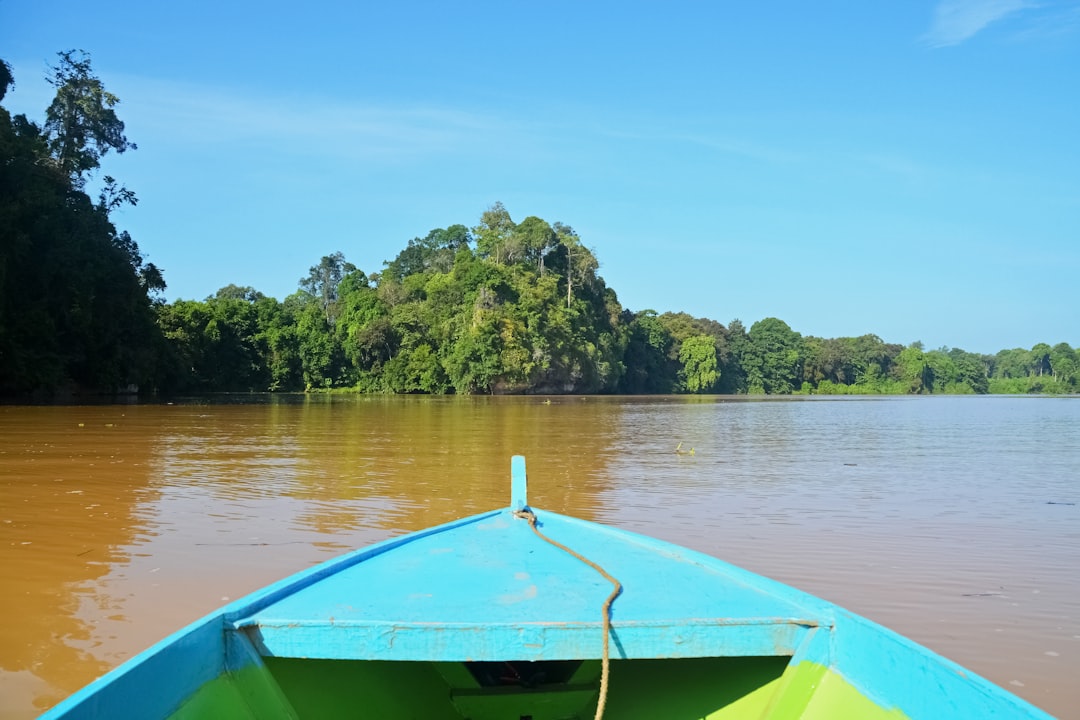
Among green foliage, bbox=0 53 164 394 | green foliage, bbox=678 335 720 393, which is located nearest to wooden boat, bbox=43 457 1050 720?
green foliage, bbox=0 53 164 394

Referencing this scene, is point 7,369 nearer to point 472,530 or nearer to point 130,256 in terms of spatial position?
point 130,256

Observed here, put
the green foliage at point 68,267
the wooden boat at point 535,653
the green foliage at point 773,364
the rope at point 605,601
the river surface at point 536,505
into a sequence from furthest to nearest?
the green foliage at point 773,364 → the green foliage at point 68,267 → the river surface at point 536,505 → the rope at point 605,601 → the wooden boat at point 535,653

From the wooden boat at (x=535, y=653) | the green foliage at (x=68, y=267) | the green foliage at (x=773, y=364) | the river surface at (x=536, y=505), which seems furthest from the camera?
the green foliage at (x=773, y=364)

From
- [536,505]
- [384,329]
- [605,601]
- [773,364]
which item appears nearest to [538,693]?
[605,601]

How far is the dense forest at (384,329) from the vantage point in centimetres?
2825

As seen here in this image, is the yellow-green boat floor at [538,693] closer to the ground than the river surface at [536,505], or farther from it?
farther from it

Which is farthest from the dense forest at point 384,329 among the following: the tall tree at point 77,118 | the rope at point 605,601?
the rope at point 605,601

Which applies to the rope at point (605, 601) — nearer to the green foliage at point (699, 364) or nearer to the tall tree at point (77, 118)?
the tall tree at point (77, 118)

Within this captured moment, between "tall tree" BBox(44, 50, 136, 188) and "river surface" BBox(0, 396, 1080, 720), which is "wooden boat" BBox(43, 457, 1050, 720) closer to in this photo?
"river surface" BBox(0, 396, 1080, 720)

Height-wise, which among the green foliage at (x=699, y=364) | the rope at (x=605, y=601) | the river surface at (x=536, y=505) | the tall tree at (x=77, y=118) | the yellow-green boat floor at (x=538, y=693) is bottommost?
the river surface at (x=536, y=505)

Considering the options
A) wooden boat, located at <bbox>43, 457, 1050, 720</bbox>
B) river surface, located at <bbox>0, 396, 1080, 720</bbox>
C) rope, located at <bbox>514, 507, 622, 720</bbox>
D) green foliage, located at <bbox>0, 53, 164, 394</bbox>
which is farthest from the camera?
green foliage, located at <bbox>0, 53, 164, 394</bbox>

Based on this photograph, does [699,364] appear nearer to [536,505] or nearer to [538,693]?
[536,505]

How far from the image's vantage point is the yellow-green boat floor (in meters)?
2.28

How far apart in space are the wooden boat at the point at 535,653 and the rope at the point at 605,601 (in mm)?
11
